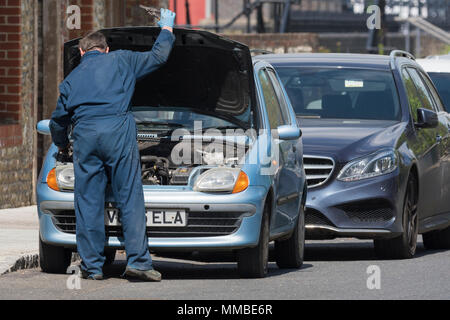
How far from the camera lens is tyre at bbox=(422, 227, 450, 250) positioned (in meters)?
14.5

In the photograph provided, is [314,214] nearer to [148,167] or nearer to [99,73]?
[148,167]

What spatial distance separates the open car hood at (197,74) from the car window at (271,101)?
0.29 metres

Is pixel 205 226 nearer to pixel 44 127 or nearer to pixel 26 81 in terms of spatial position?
pixel 44 127

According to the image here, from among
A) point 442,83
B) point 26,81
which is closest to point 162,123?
point 26,81

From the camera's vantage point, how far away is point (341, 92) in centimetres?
1409

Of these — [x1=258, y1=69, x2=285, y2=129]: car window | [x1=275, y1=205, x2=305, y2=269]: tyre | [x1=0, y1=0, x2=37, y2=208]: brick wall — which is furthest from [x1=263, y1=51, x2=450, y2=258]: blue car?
[x1=0, y1=0, x2=37, y2=208]: brick wall

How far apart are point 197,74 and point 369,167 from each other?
5.91ft

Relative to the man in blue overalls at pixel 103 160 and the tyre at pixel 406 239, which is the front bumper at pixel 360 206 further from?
the man in blue overalls at pixel 103 160

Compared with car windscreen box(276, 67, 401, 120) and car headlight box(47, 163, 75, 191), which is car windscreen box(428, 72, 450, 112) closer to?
car windscreen box(276, 67, 401, 120)

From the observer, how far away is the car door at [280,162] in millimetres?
10922

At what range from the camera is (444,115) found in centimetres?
1486

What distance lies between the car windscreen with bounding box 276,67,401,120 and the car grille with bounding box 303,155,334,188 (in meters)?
1.25

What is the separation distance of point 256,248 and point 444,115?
16.6 feet
